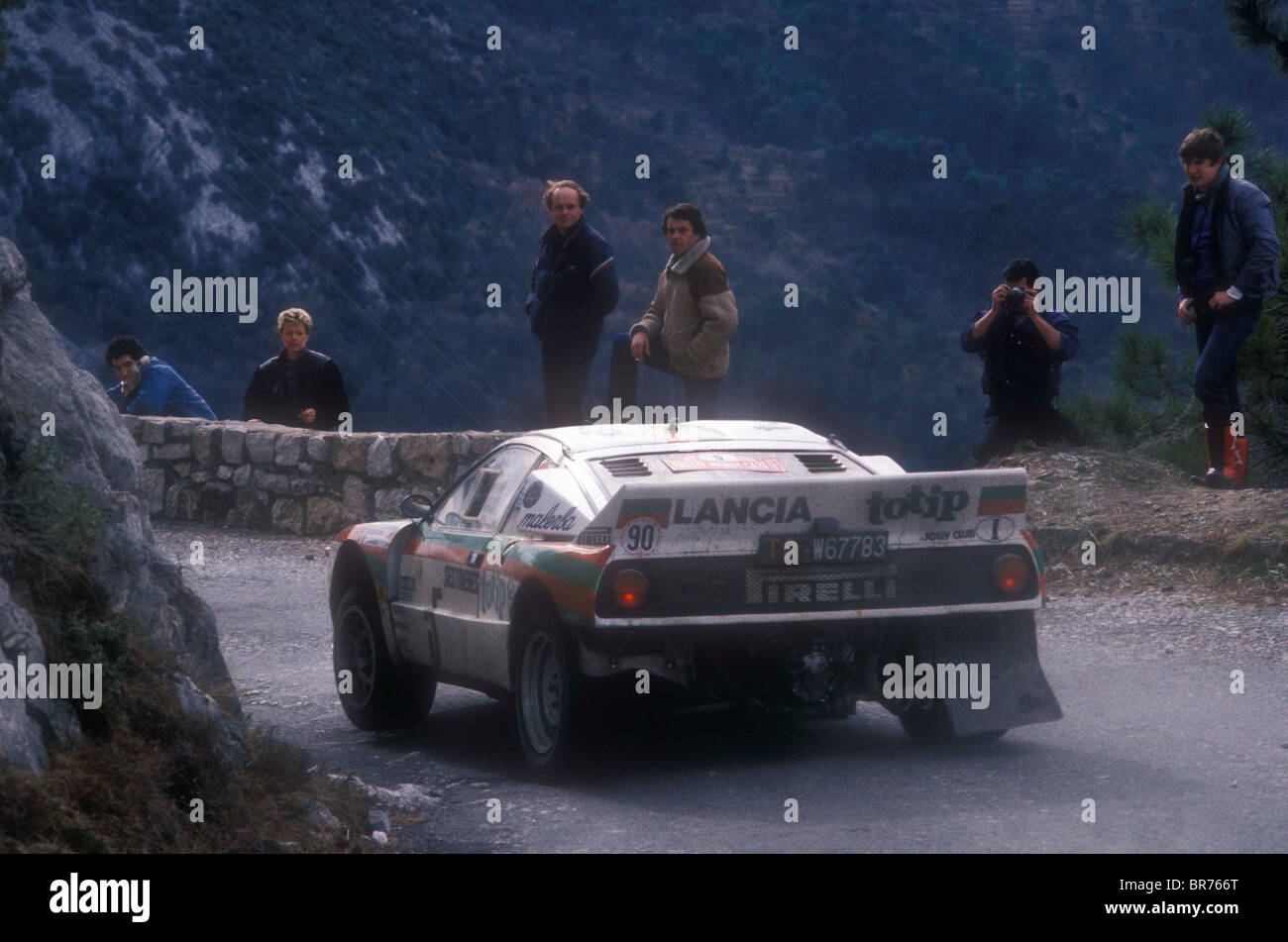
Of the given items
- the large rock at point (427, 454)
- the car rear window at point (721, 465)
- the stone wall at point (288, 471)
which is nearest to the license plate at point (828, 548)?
the car rear window at point (721, 465)

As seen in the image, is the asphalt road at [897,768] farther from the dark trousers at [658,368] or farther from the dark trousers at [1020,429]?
the dark trousers at [1020,429]

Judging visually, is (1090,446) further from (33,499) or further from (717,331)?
(33,499)

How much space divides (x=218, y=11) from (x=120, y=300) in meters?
14.4

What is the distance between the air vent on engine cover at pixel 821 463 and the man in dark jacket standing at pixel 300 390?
323 inches

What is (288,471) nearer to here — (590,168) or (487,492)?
(487,492)

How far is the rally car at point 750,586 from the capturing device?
6.64 metres

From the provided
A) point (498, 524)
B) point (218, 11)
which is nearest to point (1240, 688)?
point (498, 524)

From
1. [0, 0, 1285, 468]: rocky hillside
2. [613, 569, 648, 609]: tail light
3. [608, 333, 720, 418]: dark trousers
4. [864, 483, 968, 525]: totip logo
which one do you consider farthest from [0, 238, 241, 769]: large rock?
[0, 0, 1285, 468]: rocky hillside

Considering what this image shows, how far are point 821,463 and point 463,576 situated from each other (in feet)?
5.57

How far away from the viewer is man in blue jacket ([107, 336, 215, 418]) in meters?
16.8

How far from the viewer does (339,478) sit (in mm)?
15539

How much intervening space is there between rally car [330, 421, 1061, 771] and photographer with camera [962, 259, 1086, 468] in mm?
4818

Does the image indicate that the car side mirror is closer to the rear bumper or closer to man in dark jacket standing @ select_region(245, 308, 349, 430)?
the rear bumper

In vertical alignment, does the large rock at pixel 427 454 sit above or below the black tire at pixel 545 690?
above
